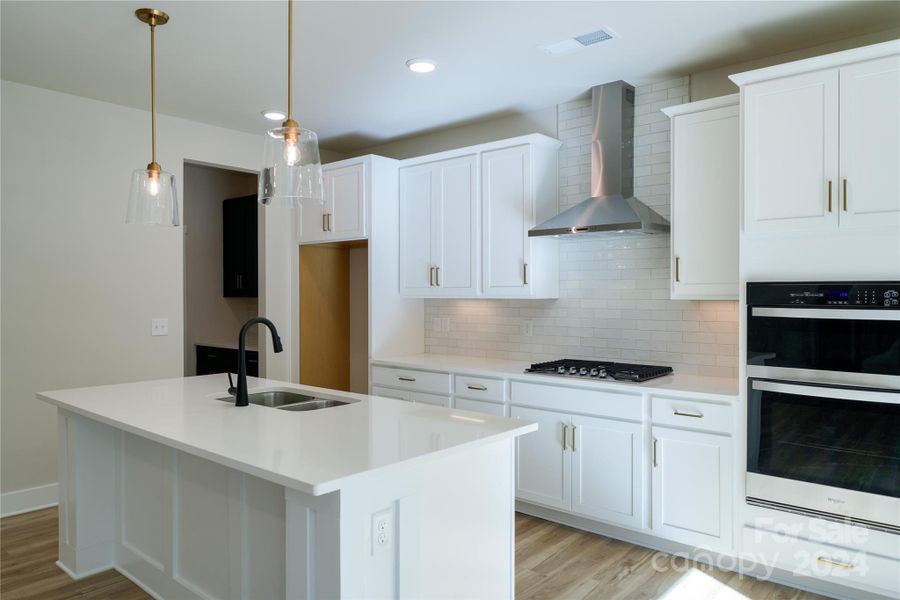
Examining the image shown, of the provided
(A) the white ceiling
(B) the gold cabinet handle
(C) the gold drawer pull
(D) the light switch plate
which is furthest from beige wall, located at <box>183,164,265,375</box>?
(B) the gold cabinet handle

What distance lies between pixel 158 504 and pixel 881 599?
321 cm

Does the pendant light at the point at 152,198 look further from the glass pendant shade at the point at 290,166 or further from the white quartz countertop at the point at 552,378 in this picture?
the white quartz countertop at the point at 552,378

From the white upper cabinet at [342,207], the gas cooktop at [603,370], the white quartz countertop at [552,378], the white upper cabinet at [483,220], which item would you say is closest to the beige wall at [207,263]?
the white upper cabinet at [342,207]

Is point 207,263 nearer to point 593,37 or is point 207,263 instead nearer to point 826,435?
point 593,37

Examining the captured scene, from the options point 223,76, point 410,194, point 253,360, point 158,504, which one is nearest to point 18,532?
point 158,504

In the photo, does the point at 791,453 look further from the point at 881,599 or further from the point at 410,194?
the point at 410,194

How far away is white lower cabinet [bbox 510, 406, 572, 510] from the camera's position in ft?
11.6

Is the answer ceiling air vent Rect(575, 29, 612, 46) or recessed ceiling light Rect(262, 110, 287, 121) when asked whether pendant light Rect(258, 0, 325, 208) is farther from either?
recessed ceiling light Rect(262, 110, 287, 121)

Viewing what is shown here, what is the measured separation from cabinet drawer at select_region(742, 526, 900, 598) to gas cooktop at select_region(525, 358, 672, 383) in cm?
90

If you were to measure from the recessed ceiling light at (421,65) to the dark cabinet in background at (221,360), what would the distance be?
311cm

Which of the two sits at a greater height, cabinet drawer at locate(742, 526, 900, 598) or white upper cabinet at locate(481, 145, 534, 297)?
white upper cabinet at locate(481, 145, 534, 297)

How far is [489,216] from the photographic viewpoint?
13.8 ft

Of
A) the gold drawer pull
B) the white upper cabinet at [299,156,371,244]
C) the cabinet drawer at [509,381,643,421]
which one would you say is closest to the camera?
the gold drawer pull

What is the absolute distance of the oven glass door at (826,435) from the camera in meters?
2.54
